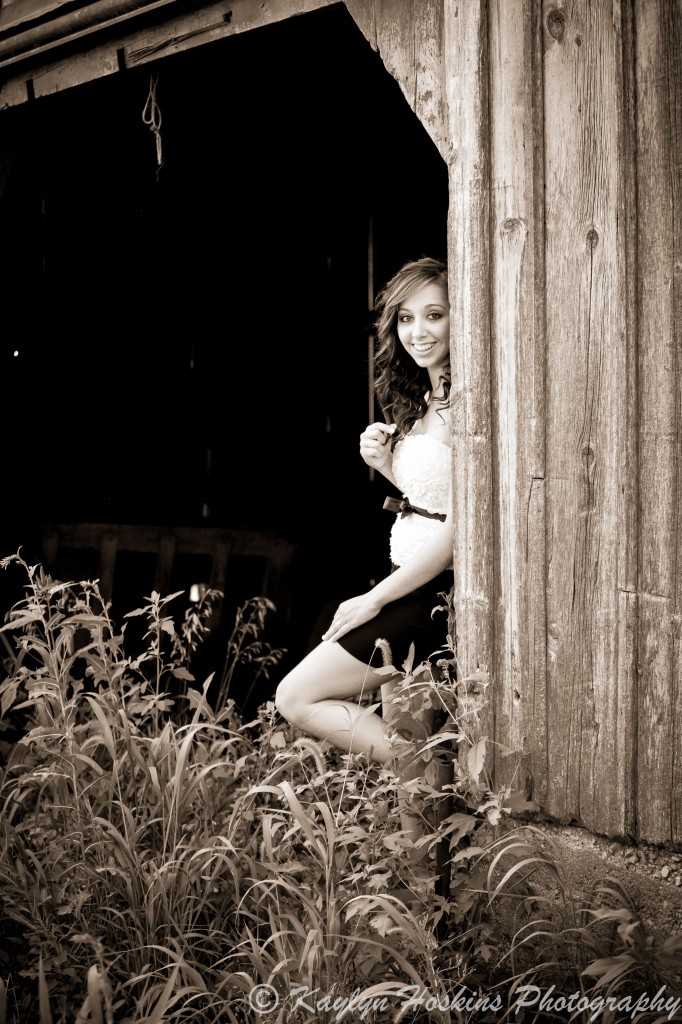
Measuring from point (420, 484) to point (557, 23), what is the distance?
143 cm

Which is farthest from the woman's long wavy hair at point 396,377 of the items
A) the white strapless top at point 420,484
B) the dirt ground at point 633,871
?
the dirt ground at point 633,871

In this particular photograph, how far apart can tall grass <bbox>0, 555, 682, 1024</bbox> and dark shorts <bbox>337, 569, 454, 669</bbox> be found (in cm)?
13

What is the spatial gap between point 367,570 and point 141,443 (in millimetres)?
2261

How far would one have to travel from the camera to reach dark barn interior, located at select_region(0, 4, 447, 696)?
6059mm

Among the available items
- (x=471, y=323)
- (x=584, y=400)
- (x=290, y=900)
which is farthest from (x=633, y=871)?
(x=471, y=323)

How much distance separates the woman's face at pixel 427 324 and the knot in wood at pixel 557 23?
2.97ft

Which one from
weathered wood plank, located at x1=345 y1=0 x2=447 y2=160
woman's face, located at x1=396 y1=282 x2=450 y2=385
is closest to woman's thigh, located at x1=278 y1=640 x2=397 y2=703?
woman's face, located at x1=396 y1=282 x2=450 y2=385

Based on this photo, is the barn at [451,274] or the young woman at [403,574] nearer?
the barn at [451,274]

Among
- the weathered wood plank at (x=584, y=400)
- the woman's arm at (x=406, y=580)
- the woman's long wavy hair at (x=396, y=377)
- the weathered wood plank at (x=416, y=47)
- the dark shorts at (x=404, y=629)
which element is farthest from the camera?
the woman's long wavy hair at (x=396, y=377)

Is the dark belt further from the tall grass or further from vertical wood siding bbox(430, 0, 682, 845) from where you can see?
the tall grass

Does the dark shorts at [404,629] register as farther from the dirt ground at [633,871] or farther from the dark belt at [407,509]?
the dirt ground at [633,871]

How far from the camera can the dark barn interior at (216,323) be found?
6059 millimetres

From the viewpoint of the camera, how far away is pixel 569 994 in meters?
2.24

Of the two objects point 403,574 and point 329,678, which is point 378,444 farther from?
point 329,678
